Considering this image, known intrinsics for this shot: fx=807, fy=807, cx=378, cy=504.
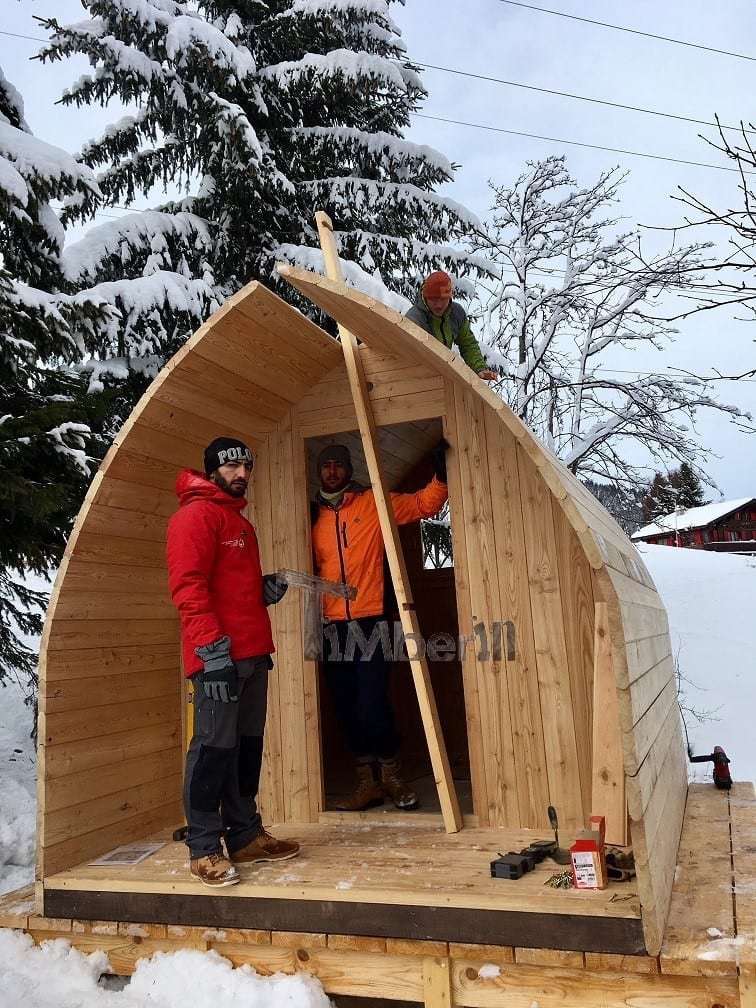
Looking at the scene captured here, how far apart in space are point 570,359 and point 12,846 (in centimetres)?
1262

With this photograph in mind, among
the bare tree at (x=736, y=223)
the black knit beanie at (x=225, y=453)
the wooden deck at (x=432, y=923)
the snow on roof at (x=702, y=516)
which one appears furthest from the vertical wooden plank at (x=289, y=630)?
the snow on roof at (x=702, y=516)

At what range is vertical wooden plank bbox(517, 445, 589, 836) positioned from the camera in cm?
400

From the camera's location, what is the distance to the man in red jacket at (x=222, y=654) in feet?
10.9

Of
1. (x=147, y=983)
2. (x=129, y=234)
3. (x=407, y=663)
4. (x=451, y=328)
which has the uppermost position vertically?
(x=129, y=234)

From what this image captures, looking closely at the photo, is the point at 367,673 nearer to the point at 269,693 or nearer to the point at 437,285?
the point at 269,693

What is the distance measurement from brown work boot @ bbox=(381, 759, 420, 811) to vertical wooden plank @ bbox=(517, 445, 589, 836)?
33.7 inches

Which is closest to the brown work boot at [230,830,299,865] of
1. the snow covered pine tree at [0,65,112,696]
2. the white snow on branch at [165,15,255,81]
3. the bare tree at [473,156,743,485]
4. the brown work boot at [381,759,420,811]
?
the brown work boot at [381,759,420,811]

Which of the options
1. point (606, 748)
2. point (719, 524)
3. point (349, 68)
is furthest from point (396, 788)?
point (719, 524)

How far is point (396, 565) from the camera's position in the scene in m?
4.20

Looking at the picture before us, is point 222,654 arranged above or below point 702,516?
below

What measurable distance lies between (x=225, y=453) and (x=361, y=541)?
51.1 inches

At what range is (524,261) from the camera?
15.6 m

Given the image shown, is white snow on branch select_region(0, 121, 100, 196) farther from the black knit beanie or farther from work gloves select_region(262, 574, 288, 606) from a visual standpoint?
work gloves select_region(262, 574, 288, 606)

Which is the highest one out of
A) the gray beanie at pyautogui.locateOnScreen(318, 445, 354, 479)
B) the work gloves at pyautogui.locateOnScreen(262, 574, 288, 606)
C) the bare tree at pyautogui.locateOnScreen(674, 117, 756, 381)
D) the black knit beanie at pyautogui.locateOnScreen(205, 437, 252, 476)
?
A: the bare tree at pyautogui.locateOnScreen(674, 117, 756, 381)
